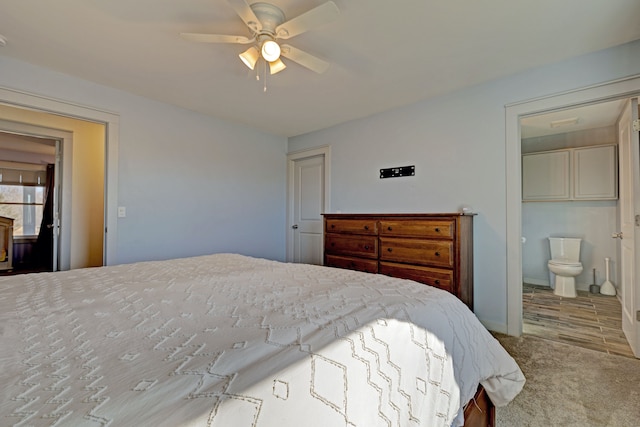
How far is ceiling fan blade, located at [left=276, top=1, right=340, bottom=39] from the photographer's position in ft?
4.99

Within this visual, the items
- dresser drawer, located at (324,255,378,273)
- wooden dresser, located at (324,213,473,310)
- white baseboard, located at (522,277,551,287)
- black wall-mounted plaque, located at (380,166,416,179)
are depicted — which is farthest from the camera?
white baseboard, located at (522,277,551,287)

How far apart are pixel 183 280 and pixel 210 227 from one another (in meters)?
2.34

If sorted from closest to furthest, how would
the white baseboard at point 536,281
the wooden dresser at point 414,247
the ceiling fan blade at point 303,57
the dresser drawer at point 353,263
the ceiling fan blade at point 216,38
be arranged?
the ceiling fan blade at point 216,38 < the ceiling fan blade at point 303,57 < the wooden dresser at point 414,247 < the dresser drawer at point 353,263 < the white baseboard at point 536,281

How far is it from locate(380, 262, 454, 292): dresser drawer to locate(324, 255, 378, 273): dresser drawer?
0.11 m

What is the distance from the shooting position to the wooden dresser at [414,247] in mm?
2543

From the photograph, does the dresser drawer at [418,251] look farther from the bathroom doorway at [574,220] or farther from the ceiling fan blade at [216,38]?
the ceiling fan blade at [216,38]

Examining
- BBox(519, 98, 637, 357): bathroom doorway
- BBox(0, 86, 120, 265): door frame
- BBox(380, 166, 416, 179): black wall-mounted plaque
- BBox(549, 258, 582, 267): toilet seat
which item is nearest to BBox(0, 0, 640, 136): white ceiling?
BBox(0, 86, 120, 265): door frame

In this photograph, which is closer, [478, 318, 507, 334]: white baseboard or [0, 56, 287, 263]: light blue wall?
[478, 318, 507, 334]: white baseboard

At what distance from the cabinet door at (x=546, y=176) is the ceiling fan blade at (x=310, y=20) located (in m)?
4.43

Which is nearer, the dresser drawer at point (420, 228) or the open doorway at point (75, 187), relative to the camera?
the dresser drawer at point (420, 228)

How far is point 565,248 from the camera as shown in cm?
426

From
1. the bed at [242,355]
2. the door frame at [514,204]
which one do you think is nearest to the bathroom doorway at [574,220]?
the door frame at [514,204]

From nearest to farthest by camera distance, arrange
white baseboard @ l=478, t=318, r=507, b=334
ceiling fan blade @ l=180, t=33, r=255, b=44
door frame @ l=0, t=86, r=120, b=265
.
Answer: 1. ceiling fan blade @ l=180, t=33, r=255, b=44
2. white baseboard @ l=478, t=318, r=507, b=334
3. door frame @ l=0, t=86, r=120, b=265

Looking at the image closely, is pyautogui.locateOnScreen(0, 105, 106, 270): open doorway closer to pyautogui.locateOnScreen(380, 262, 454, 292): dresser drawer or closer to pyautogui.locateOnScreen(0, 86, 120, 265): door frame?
pyautogui.locateOnScreen(0, 86, 120, 265): door frame
